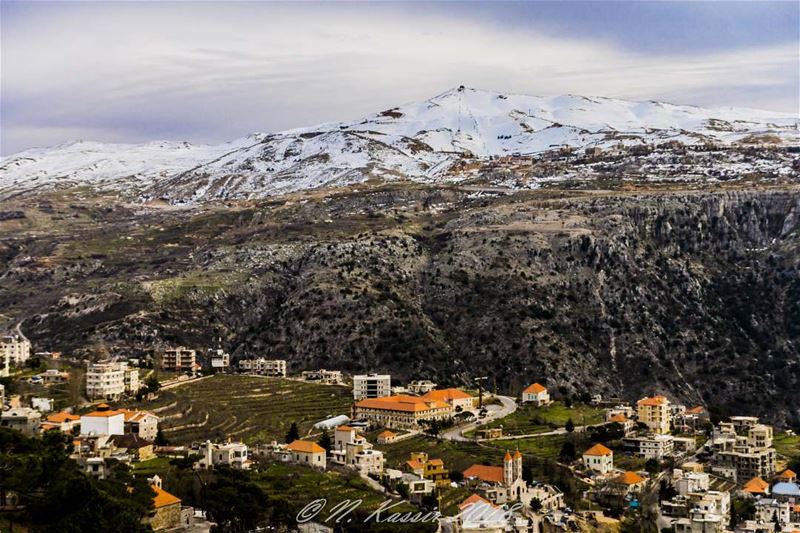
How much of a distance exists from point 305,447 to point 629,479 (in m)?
15.9

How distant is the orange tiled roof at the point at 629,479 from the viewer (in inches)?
2258

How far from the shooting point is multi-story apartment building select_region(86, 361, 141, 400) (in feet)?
218

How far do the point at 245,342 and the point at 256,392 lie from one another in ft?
93.9

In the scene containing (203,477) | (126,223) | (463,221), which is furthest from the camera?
(126,223)

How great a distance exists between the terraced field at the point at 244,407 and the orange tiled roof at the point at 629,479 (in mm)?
17185

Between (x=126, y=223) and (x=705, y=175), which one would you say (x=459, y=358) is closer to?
(x=705, y=175)

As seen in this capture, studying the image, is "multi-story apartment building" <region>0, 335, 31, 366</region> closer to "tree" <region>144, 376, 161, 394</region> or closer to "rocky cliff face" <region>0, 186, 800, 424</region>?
"tree" <region>144, 376, 161, 394</region>

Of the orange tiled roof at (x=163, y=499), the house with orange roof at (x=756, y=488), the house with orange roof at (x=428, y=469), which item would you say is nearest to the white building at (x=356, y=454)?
the house with orange roof at (x=428, y=469)

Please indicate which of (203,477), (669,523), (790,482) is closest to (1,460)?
(203,477)

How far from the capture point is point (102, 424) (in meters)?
55.2

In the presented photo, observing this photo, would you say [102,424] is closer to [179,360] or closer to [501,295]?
[179,360]

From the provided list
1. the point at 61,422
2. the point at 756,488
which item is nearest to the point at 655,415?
the point at 756,488

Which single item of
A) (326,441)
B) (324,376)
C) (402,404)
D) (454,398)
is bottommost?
(324,376)

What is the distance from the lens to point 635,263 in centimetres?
11188
